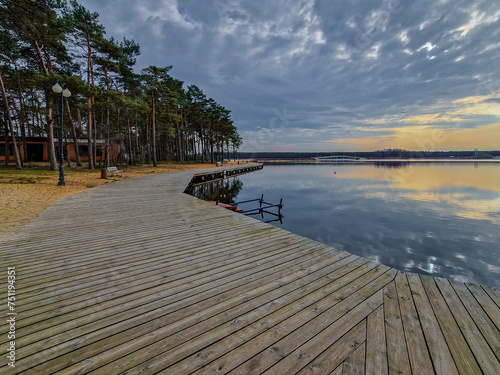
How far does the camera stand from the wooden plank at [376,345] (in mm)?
1699

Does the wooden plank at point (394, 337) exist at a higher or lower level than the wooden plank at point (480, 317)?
higher

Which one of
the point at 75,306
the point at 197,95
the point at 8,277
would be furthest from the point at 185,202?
the point at 197,95

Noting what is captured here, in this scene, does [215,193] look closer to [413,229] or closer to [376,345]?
[413,229]

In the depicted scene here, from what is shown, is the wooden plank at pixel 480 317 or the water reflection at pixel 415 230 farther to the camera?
the water reflection at pixel 415 230

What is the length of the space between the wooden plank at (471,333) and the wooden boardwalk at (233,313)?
0.01 metres

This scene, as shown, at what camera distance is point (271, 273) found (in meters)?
3.08

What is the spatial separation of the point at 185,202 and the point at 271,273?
582cm

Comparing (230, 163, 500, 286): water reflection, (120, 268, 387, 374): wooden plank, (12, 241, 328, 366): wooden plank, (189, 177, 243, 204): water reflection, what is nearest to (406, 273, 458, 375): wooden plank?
(120, 268, 387, 374): wooden plank

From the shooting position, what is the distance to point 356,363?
1734 millimetres

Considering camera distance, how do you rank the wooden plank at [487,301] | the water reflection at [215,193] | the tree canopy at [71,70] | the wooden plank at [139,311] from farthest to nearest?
the water reflection at [215,193] < the tree canopy at [71,70] < the wooden plank at [487,301] < the wooden plank at [139,311]

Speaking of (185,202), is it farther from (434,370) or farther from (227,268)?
(434,370)

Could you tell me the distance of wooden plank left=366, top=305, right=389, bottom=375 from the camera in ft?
5.57

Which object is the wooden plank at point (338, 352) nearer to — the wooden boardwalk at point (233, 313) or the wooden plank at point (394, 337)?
the wooden boardwalk at point (233, 313)

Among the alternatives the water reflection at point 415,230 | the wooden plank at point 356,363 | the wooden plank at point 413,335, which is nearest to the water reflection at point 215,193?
the water reflection at point 415,230
